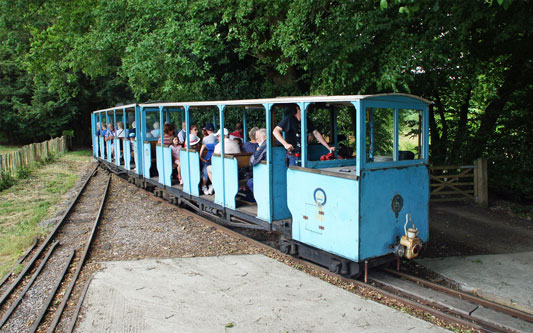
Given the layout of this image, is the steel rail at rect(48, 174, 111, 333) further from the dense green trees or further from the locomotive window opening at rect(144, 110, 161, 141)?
the dense green trees

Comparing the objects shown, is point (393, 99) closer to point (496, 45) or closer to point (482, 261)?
point (482, 261)

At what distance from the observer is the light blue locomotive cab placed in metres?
4.86

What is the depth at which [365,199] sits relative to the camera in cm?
485

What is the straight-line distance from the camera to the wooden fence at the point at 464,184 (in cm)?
987

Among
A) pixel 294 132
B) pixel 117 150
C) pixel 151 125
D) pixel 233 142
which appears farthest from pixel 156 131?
pixel 294 132

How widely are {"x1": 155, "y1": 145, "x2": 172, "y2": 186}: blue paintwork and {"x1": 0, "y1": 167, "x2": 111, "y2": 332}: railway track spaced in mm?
1670

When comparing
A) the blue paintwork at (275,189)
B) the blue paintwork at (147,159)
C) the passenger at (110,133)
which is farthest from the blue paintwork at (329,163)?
the passenger at (110,133)

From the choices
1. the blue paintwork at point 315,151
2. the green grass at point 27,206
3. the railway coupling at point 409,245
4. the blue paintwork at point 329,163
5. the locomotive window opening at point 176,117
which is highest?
the locomotive window opening at point 176,117

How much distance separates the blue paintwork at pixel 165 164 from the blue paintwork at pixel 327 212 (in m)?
4.55

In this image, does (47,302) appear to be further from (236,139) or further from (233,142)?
(236,139)

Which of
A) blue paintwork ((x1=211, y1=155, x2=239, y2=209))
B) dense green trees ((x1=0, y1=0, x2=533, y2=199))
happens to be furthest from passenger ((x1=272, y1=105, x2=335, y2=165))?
dense green trees ((x1=0, y1=0, x2=533, y2=199))

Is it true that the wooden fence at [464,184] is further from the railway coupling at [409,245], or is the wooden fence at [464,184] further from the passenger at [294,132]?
the railway coupling at [409,245]

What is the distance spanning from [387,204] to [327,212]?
726 mm

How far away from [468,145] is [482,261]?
577 cm
